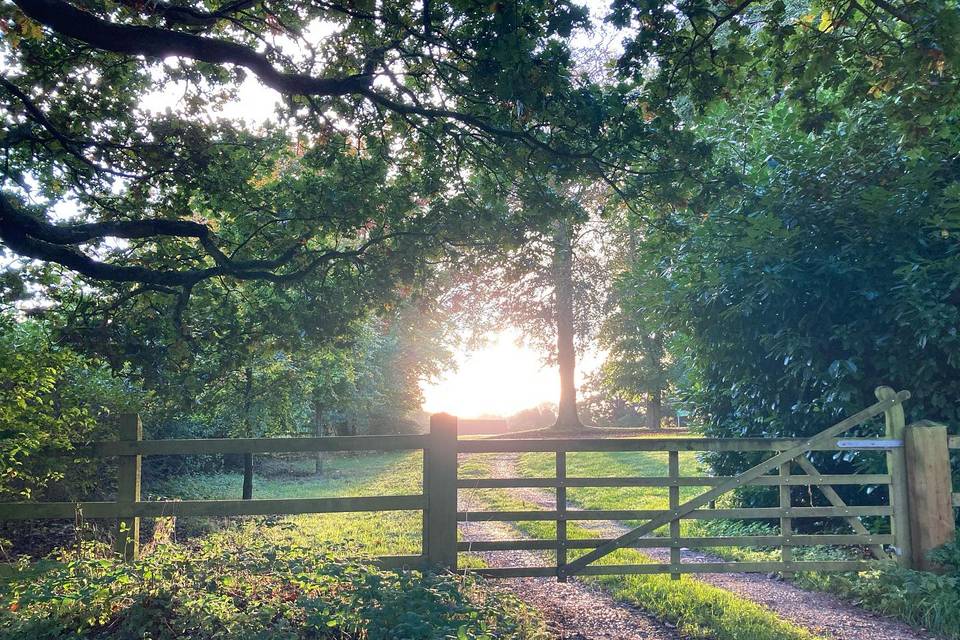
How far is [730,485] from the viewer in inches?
270

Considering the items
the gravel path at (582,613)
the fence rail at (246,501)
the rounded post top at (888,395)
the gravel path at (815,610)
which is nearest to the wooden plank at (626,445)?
the fence rail at (246,501)

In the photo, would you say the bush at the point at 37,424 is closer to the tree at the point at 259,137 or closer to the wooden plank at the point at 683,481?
the tree at the point at 259,137

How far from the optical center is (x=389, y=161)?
887 cm

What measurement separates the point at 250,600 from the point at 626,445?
380 centimetres

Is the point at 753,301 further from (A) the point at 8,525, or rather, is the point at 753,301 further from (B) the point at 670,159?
(A) the point at 8,525

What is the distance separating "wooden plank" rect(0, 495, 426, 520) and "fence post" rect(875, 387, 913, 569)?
486 centimetres

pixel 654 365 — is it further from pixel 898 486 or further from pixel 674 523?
pixel 674 523

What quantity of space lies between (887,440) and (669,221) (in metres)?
3.21

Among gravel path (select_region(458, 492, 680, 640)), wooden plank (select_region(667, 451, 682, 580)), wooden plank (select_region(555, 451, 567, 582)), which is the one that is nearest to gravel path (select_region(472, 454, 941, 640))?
wooden plank (select_region(667, 451, 682, 580))

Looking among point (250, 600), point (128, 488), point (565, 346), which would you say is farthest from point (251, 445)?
point (565, 346)

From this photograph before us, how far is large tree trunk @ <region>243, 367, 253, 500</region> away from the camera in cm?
1351

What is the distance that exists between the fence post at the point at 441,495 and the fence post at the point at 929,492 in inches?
183

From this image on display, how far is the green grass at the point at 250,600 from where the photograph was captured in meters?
4.21

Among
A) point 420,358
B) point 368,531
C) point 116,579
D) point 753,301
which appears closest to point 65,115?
point 116,579
